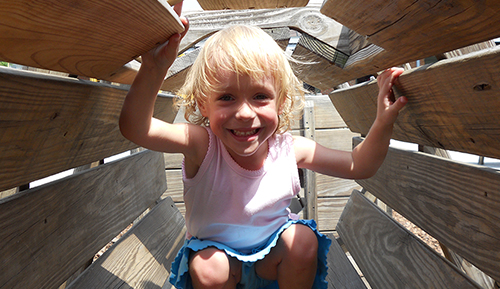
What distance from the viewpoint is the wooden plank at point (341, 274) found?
6.68 feet

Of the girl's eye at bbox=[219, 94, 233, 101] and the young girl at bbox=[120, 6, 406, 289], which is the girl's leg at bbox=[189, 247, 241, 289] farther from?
the girl's eye at bbox=[219, 94, 233, 101]

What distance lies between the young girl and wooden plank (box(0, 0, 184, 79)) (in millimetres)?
297

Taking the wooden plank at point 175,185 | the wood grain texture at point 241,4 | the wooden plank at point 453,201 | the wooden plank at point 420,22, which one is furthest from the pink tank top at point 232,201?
the wooden plank at point 175,185

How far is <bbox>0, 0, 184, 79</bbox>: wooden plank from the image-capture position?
712 mm

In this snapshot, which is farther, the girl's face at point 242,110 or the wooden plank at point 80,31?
the girl's face at point 242,110

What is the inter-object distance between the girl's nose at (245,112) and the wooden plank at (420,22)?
46 centimetres

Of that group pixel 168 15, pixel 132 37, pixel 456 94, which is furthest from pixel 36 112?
pixel 456 94

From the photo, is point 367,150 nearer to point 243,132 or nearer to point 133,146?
point 243,132

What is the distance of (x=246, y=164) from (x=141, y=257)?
0.77m

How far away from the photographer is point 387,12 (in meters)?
1.19

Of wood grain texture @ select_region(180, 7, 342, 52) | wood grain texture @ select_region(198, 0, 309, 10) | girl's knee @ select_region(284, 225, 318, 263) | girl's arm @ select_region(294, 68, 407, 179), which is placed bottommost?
girl's knee @ select_region(284, 225, 318, 263)

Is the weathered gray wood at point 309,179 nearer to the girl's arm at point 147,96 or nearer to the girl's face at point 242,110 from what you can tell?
the girl's face at point 242,110

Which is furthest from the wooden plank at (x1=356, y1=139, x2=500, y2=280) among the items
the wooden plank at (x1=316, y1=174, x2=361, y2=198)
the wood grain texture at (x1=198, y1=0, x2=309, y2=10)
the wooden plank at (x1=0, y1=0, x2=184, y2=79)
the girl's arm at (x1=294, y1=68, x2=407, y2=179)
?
the wooden plank at (x1=316, y1=174, x2=361, y2=198)

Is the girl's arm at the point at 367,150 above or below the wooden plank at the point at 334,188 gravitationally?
above
